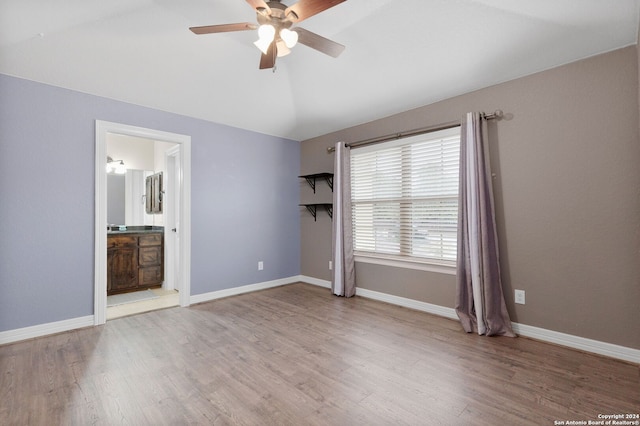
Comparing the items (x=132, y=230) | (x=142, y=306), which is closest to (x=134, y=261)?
(x=132, y=230)

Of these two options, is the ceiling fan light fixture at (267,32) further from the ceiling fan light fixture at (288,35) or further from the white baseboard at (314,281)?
the white baseboard at (314,281)

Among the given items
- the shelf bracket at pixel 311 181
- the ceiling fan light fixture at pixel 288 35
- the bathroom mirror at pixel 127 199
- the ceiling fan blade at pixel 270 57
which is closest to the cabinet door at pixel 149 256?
the bathroom mirror at pixel 127 199

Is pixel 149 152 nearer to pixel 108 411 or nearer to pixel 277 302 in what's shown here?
pixel 277 302

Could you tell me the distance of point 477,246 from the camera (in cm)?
281

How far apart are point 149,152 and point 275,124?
2.57 meters

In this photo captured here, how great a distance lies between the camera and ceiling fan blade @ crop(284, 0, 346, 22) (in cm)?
178

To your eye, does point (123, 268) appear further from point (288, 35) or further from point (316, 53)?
point (288, 35)

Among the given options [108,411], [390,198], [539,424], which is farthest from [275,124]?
[539,424]

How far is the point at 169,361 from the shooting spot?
7.53 ft

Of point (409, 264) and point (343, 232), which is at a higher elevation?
point (343, 232)

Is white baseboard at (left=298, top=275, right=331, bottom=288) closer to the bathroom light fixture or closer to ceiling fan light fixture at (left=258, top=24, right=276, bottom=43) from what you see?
ceiling fan light fixture at (left=258, top=24, right=276, bottom=43)

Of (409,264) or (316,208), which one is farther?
(316,208)

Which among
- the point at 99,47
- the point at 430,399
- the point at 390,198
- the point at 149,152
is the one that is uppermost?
the point at 99,47

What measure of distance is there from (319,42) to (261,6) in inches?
20.1
